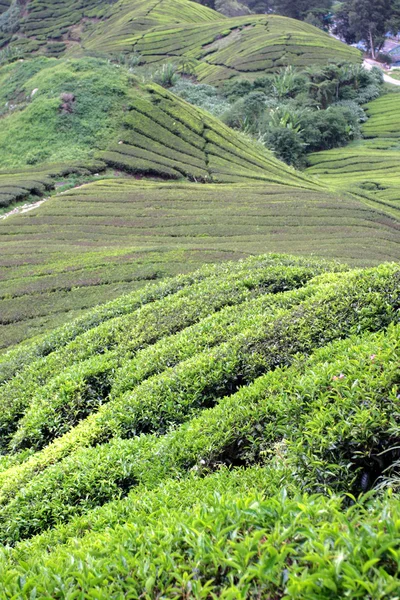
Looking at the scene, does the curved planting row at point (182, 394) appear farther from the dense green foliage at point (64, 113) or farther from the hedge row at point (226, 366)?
the dense green foliage at point (64, 113)

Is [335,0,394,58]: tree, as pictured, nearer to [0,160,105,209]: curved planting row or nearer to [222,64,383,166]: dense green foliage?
[222,64,383,166]: dense green foliage

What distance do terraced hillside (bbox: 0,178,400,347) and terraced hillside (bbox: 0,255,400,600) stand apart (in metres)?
7.51

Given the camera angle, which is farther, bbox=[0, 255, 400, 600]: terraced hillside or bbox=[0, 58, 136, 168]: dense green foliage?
bbox=[0, 58, 136, 168]: dense green foliage

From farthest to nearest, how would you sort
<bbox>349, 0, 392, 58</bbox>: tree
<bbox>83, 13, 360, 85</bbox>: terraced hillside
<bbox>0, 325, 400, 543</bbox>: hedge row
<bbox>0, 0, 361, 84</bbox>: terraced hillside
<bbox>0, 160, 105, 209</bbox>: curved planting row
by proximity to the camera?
1. <bbox>349, 0, 392, 58</bbox>: tree
2. <bbox>0, 0, 361, 84</bbox>: terraced hillside
3. <bbox>83, 13, 360, 85</bbox>: terraced hillside
4. <bbox>0, 160, 105, 209</bbox>: curved planting row
5. <bbox>0, 325, 400, 543</bbox>: hedge row

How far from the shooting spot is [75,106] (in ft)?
143

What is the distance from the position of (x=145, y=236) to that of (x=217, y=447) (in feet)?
73.1

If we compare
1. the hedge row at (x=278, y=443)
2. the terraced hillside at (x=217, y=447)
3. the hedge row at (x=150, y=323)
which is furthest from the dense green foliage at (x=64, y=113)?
the hedge row at (x=278, y=443)

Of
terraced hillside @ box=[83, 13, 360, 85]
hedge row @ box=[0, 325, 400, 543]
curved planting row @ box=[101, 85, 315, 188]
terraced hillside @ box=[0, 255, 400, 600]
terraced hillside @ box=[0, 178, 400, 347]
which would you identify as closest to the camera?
terraced hillside @ box=[0, 255, 400, 600]

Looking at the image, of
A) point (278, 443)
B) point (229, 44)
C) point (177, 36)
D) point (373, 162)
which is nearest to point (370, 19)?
point (229, 44)

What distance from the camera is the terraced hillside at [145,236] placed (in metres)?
18.7

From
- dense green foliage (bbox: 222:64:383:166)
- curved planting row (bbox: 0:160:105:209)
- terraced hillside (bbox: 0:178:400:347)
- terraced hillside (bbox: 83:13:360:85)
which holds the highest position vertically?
terraced hillside (bbox: 83:13:360:85)

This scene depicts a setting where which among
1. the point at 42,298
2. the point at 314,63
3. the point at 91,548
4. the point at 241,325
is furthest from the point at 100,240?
the point at 314,63

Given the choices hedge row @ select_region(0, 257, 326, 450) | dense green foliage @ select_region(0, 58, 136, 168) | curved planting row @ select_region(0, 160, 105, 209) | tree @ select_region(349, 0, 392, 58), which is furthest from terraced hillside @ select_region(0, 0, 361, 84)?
hedge row @ select_region(0, 257, 326, 450)

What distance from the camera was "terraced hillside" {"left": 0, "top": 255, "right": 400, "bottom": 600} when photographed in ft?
9.27
